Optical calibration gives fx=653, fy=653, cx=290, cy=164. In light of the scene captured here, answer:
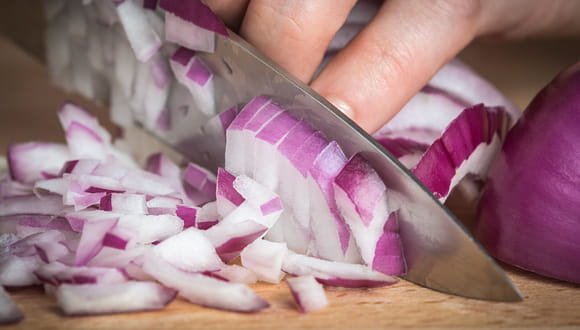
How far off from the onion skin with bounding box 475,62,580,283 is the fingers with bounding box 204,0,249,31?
0.45m

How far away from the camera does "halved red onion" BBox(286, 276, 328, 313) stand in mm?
745

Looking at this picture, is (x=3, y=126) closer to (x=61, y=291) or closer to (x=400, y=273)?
(x=61, y=291)

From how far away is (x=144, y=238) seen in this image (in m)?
0.83

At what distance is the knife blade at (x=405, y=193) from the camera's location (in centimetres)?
76

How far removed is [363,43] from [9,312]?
60 cm

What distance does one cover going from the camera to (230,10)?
1011mm

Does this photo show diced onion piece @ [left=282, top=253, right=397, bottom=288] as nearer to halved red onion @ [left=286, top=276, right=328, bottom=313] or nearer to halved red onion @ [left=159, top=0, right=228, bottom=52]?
halved red onion @ [left=286, top=276, right=328, bottom=313]

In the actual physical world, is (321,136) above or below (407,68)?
below

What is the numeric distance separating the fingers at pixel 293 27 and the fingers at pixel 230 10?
5cm

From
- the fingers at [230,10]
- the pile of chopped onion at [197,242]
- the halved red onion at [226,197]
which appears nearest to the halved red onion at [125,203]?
the pile of chopped onion at [197,242]

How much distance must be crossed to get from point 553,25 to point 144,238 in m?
1.05

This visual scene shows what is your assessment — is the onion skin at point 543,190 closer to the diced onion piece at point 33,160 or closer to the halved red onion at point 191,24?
the halved red onion at point 191,24

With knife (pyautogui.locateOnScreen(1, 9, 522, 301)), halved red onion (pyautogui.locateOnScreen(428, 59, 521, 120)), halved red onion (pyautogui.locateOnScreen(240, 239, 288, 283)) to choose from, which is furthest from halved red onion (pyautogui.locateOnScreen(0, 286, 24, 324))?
halved red onion (pyautogui.locateOnScreen(428, 59, 521, 120))

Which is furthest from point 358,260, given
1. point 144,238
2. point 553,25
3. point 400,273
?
point 553,25
